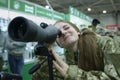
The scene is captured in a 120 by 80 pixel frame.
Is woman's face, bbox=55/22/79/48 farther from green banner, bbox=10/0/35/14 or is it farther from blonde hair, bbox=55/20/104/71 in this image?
green banner, bbox=10/0/35/14

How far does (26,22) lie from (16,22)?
0.35ft

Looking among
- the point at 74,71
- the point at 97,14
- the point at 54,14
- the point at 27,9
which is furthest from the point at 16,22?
the point at 97,14

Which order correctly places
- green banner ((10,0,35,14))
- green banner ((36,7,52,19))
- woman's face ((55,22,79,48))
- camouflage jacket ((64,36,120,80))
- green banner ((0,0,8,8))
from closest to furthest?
camouflage jacket ((64,36,120,80)) < woman's face ((55,22,79,48)) < green banner ((0,0,8,8)) < green banner ((10,0,35,14)) < green banner ((36,7,52,19))

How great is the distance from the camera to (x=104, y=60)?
114 centimetres

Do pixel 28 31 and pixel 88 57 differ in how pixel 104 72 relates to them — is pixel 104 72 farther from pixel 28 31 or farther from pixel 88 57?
pixel 28 31

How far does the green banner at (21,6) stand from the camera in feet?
11.7

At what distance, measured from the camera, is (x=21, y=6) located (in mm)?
3771

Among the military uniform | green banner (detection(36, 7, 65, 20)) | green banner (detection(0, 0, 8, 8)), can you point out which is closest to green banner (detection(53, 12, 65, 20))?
green banner (detection(36, 7, 65, 20))

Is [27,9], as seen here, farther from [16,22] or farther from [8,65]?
[16,22]

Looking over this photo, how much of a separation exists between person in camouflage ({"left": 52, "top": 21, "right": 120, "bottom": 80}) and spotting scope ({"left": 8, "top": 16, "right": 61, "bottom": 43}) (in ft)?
0.37

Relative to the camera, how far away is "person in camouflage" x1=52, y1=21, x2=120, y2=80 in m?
1.10

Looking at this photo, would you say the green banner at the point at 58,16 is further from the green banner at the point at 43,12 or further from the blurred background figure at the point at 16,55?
the blurred background figure at the point at 16,55

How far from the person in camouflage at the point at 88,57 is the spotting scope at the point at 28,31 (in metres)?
0.11

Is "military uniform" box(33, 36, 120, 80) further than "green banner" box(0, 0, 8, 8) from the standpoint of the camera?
No
